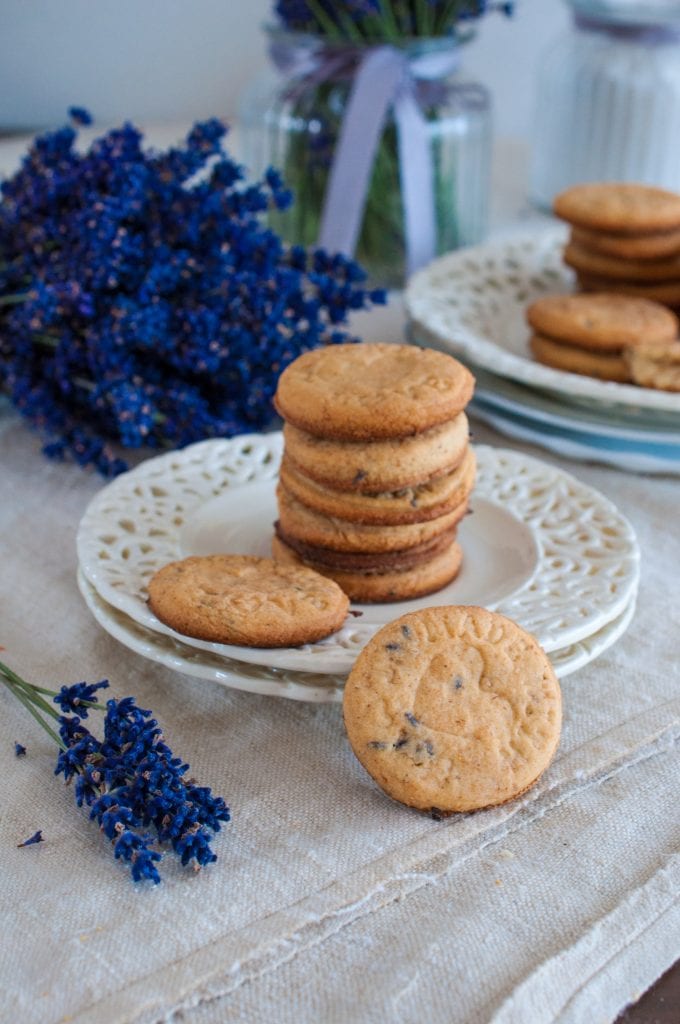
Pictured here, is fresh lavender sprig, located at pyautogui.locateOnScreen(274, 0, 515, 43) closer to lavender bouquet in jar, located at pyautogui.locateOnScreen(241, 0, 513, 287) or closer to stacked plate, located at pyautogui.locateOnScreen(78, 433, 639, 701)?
lavender bouquet in jar, located at pyautogui.locateOnScreen(241, 0, 513, 287)

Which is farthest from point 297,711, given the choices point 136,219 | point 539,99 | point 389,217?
point 539,99

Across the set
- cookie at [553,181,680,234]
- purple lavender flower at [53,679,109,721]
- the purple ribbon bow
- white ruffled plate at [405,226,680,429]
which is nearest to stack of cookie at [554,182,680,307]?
cookie at [553,181,680,234]

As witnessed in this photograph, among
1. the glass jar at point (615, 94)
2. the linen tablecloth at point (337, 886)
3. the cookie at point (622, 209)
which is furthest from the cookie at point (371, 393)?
the glass jar at point (615, 94)

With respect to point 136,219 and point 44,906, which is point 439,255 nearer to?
point 136,219

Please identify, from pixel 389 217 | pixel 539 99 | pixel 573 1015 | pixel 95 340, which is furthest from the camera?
pixel 539 99

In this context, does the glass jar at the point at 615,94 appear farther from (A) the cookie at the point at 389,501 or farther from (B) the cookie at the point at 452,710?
(B) the cookie at the point at 452,710

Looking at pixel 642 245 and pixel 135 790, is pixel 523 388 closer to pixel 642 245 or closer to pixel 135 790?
pixel 642 245
